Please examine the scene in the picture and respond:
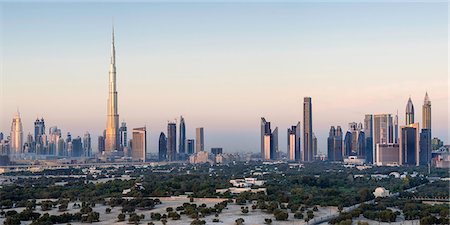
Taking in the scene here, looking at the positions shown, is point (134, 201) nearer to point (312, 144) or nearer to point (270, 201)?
point (270, 201)

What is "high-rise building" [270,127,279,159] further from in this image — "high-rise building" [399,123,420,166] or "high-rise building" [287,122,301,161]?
"high-rise building" [399,123,420,166]

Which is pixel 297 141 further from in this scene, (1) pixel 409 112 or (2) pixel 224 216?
(2) pixel 224 216

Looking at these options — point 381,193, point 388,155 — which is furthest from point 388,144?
point 381,193

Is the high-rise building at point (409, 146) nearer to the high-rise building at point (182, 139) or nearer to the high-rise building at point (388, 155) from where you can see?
the high-rise building at point (388, 155)

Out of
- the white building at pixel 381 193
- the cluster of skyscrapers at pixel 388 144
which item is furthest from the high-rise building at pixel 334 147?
the white building at pixel 381 193

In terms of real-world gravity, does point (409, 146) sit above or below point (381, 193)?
above
